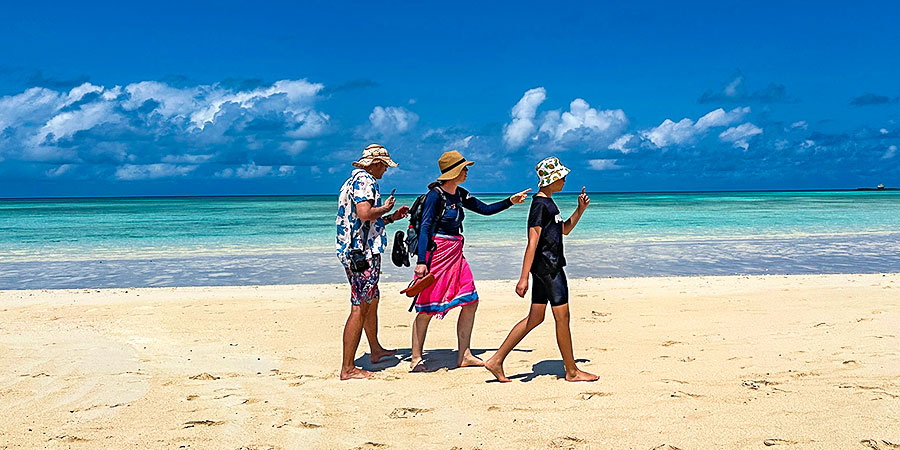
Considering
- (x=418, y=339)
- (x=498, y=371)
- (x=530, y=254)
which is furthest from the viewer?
(x=418, y=339)

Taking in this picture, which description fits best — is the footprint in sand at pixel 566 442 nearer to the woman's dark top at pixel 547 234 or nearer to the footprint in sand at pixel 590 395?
the footprint in sand at pixel 590 395

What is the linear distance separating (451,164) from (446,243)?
637 mm

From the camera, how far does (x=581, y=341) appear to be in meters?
6.96

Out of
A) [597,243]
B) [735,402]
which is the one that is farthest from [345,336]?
[597,243]

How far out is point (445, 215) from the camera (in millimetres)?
5551

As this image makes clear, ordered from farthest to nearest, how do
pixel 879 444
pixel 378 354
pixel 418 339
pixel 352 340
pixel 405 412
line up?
pixel 378 354, pixel 418 339, pixel 352 340, pixel 405 412, pixel 879 444

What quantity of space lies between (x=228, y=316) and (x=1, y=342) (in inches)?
95.4

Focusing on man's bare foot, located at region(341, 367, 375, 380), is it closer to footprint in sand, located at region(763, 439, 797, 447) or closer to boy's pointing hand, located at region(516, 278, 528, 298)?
boy's pointing hand, located at region(516, 278, 528, 298)

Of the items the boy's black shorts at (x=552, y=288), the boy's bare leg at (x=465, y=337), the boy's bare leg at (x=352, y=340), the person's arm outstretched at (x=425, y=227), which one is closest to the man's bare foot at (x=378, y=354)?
the boy's bare leg at (x=352, y=340)

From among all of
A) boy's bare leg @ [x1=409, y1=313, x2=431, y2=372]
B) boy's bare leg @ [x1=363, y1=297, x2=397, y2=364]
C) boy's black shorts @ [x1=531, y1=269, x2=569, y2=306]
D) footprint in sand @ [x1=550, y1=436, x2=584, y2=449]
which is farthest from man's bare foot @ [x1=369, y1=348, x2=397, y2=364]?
footprint in sand @ [x1=550, y1=436, x2=584, y2=449]

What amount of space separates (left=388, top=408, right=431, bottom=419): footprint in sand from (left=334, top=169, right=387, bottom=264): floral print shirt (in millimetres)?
1307

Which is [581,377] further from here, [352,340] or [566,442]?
[352,340]

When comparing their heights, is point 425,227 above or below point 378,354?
above

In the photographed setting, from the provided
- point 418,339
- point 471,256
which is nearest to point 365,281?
point 418,339
